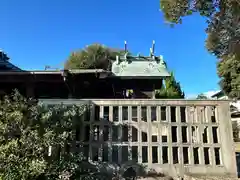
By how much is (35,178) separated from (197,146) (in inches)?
233

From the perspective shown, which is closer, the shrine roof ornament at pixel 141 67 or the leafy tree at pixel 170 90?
the shrine roof ornament at pixel 141 67

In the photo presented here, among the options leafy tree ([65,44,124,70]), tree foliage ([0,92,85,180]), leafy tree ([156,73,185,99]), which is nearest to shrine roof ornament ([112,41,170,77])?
leafy tree ([156,73,185,99])

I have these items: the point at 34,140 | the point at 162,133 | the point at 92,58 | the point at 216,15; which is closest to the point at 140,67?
the point at 162,133

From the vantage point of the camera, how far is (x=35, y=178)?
6.74 metres

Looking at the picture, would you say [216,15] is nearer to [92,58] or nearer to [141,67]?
[141,67]

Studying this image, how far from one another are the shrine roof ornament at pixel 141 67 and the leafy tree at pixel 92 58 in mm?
10537

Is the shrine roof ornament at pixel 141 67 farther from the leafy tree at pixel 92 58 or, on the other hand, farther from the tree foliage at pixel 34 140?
the leafy tree at pixel 92 58

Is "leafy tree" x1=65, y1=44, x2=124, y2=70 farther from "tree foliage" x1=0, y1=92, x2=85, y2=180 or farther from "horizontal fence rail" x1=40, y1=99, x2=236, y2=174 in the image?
"tree foliage" x1=0, y1=92, x2=85, y2=180

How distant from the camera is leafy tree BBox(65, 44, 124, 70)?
2516 centimetres

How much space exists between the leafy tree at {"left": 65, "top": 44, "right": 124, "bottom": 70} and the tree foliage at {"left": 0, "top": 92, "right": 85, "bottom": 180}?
17239 mm

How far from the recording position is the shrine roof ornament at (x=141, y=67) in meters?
12.4

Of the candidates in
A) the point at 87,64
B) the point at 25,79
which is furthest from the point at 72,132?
the point at 87,64

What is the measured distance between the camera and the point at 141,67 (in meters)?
13.4

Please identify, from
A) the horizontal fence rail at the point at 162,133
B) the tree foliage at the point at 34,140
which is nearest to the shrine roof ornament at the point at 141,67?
the horizontal fence rail at the point at 162,133
